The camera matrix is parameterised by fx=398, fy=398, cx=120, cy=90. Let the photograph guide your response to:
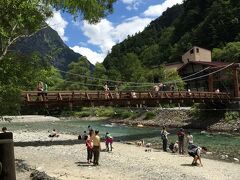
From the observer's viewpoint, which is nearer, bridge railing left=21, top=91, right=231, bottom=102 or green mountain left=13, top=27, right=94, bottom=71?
green mountain left=13, top=27, right=94, bottom=71

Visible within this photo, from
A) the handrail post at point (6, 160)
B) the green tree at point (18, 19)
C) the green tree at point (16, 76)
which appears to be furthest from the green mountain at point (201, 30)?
the handrail post at point (6, 160)

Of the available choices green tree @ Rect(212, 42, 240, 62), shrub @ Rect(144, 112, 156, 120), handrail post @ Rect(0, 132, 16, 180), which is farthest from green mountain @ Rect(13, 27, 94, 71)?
green tree @ Rect(212, 42, 240, 62)

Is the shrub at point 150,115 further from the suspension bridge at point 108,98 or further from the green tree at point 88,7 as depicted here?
the green tree at point 88,7

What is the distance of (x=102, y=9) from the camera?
71.6 feet

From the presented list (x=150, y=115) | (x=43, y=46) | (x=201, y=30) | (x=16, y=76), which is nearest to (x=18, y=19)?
(x=16, y=76)

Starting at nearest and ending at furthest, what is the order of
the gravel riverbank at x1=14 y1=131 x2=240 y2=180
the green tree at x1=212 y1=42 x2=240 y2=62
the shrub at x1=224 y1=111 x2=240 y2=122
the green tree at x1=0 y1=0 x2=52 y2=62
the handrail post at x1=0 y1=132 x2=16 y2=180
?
the handrail post at x1=0 y1=132 x2=16 y2=180, the green tree at x1=0 y1=0 x2=52 y2=62, the gravel riverbank at x1=14 y1=131 x2=240 y2=180, the shrub at x1=224 y1=111 x2=240 y2=122, the green tree at x1=212 y1=42 x2=240 y2=62

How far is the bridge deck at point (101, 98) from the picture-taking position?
35.4 metres

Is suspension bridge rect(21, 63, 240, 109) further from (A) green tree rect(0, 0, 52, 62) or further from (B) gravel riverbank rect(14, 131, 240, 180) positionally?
(A) green tree rect(0, 0, 52, 62)

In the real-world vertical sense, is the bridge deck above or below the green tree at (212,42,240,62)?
below

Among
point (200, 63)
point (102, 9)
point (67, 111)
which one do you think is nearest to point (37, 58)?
point (102, 9)

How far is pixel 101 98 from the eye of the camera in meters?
40.8

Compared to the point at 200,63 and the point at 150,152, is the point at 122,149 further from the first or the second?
the point at 200,63

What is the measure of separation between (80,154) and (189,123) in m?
35.7

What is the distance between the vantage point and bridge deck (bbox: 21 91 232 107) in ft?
116
